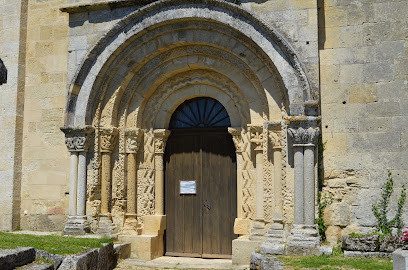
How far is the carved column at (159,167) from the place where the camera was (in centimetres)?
873

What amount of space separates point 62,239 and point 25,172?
91.5 inches

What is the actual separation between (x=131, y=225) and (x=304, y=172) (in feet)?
11.0

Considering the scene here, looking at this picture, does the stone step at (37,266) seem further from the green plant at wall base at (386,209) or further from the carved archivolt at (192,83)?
the green plant at wall base at (386,209)

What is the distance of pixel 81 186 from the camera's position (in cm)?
837

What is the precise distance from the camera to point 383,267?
5.84 meters

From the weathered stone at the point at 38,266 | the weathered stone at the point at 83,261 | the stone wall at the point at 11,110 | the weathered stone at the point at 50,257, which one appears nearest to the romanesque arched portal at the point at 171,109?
the weathered stone at the point at 83,261

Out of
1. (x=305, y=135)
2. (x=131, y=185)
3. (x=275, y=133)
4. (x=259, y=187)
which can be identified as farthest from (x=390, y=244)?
(x=131, y=185)

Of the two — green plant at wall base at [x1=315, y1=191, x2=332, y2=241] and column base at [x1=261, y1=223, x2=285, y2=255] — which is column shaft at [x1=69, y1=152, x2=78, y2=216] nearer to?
column base at [x1=261, y1=223, x2=285, y2=255]

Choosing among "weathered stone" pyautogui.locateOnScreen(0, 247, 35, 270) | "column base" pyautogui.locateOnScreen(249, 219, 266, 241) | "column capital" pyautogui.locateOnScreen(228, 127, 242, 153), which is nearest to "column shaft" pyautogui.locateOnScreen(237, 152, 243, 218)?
"column capital" pyautogui.locateOnScreen(228, 127, 242, 153)

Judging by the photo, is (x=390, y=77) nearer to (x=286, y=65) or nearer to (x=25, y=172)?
(x=286, y=65)

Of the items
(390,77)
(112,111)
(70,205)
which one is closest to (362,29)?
(390,77)

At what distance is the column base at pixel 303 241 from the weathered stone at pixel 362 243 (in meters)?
0.43

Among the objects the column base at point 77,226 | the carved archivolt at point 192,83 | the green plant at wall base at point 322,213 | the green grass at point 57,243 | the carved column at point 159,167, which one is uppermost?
the carved archivolt at point 192,83

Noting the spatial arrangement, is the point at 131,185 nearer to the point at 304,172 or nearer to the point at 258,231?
the point at 258,231
